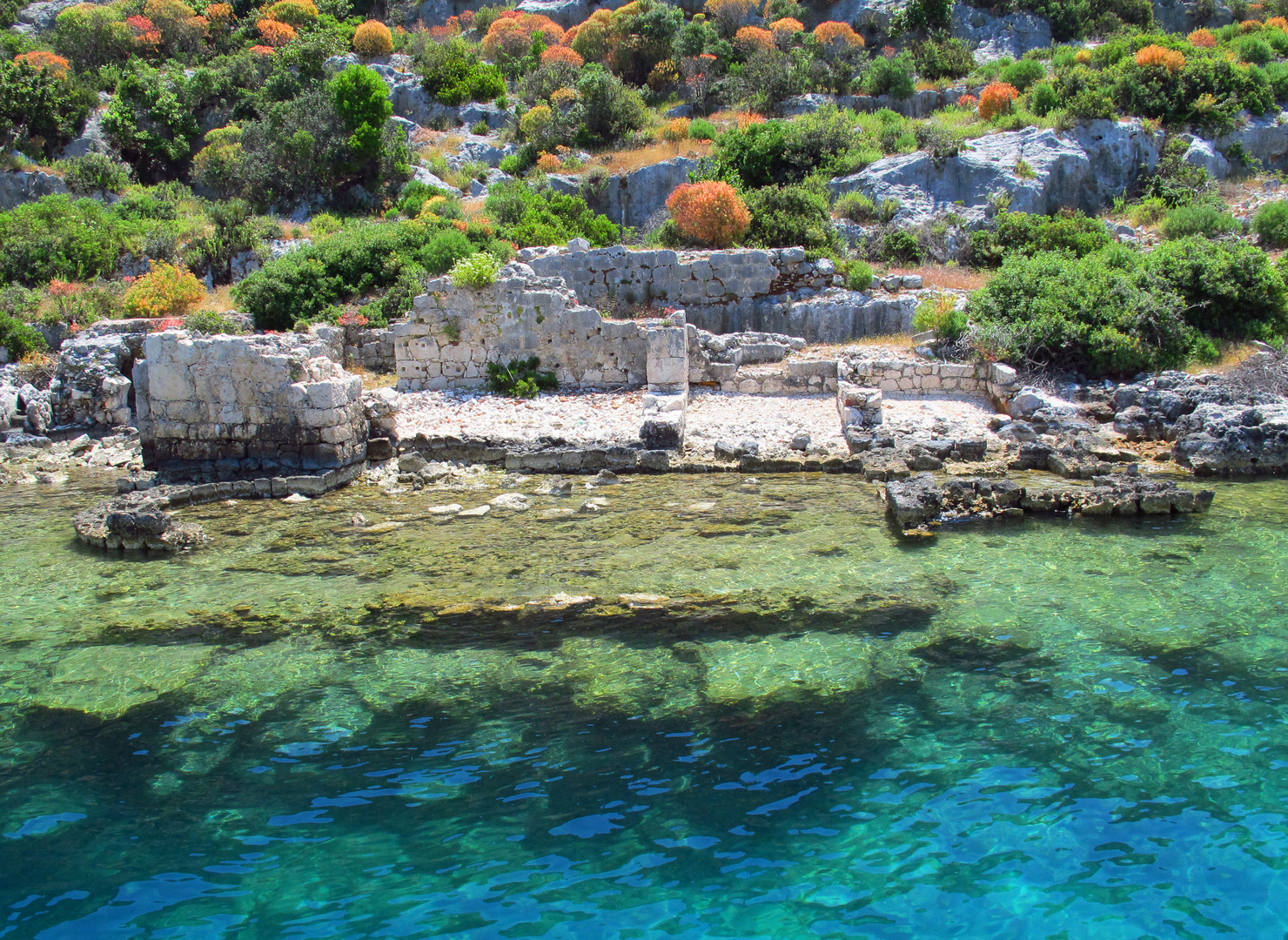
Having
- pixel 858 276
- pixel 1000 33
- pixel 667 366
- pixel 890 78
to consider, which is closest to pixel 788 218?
pixel 858 276

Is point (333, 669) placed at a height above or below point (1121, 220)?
below

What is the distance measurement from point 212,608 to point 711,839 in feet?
17.7

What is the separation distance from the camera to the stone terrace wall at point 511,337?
16.0 metres

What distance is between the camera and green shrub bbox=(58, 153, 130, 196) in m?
28.6

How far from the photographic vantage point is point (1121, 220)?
918 inches

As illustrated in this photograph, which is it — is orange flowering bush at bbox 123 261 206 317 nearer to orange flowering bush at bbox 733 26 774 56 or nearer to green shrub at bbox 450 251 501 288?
green shrub at bbox 450 251 501 288

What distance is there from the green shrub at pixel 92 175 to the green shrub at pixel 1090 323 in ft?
91.7

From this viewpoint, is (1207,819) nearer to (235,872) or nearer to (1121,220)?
(235,872)

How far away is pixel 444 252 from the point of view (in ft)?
65.7

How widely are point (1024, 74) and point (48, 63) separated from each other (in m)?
36.2

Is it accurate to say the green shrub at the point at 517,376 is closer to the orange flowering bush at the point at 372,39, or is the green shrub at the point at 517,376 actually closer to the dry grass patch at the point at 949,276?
the dry grass patch at the point at 949,276

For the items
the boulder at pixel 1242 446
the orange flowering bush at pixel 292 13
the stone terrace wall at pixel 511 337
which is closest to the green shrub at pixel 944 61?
the stone terrace wall at pixel 511 337

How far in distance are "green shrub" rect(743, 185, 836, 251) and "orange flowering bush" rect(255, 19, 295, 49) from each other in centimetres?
2812

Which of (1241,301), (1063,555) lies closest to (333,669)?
(1063,555)
